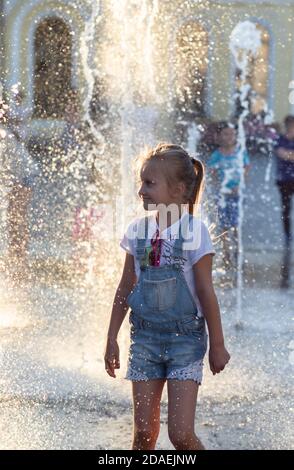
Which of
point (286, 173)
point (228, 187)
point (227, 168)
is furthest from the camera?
point (286, 173)

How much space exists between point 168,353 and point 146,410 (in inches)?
7.4

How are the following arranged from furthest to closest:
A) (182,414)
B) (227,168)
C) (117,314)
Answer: (227,168), (117,314), (182,414)

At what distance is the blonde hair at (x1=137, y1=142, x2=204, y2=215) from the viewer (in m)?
2.89

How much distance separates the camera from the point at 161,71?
65.2 feet

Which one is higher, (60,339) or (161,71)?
(161,71)

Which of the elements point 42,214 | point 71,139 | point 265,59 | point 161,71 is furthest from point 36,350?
point 265,59

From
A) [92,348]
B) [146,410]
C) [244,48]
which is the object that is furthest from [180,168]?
[244,48]

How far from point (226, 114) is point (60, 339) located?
15.5 metres

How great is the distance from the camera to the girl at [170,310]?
9.14 feet

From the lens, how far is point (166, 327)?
2.81 m

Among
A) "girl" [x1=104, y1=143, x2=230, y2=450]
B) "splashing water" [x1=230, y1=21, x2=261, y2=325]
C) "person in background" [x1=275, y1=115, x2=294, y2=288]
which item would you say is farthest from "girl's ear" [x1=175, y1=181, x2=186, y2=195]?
"splashing water" [x1=230, y1=21, x2=261, y2=325]

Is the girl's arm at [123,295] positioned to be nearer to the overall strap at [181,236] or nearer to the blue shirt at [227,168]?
the overall strap at [181,236]

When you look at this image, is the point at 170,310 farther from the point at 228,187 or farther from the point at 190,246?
the point at 228,187
